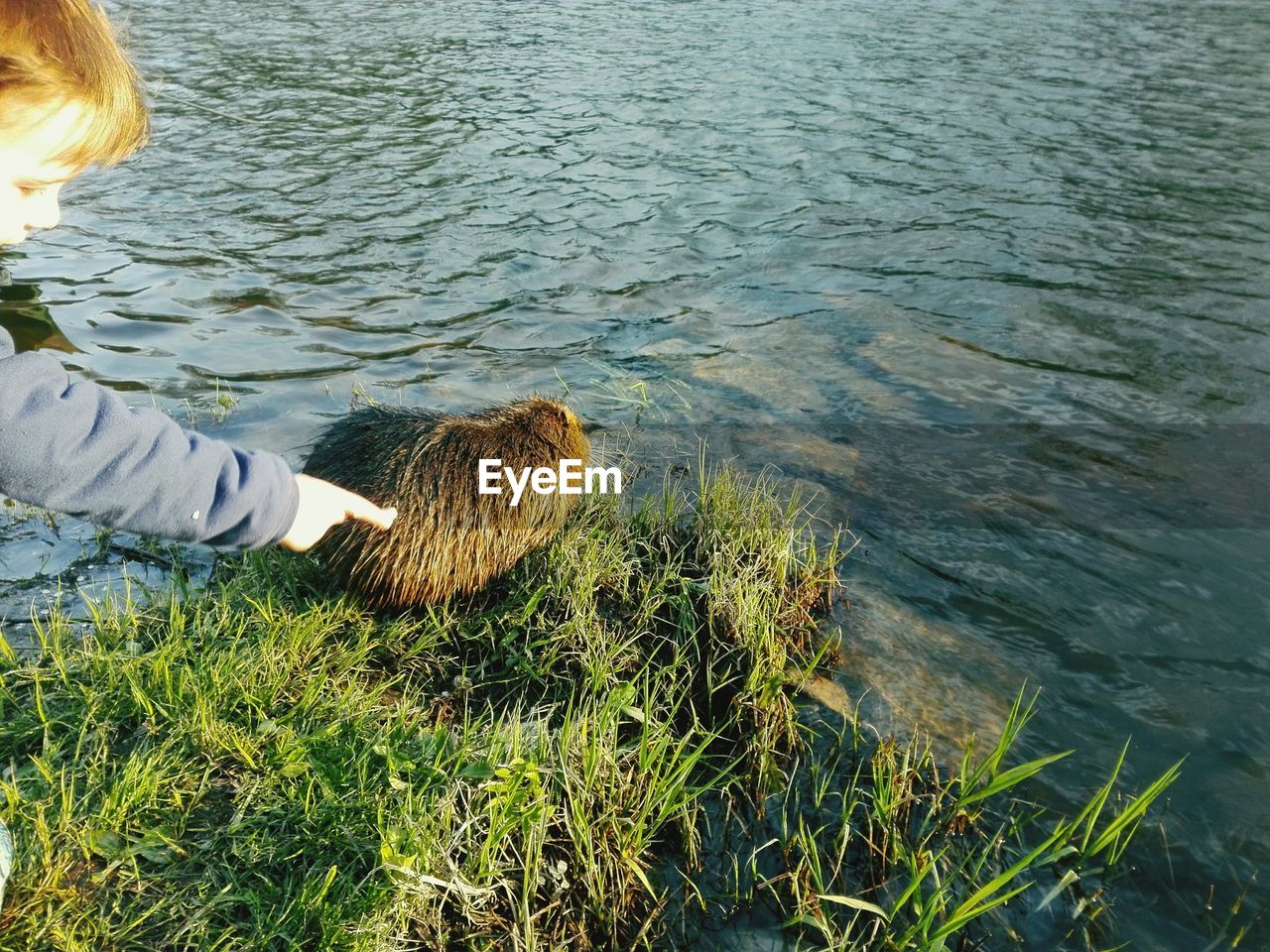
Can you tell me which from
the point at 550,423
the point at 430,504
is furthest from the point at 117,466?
the point at 550,423

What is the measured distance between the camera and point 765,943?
9.46 ft

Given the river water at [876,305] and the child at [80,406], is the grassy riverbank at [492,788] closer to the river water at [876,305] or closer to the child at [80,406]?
the river water at [876,305]

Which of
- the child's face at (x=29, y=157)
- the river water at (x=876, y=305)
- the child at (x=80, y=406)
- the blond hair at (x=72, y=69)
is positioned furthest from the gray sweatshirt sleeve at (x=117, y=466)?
the river water at (x=876, y=305)

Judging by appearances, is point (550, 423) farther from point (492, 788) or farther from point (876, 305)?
point (876, 305)

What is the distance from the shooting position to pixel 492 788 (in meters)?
2.93

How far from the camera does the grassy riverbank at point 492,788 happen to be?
269 cm

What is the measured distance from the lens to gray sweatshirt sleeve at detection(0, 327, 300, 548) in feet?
6.78

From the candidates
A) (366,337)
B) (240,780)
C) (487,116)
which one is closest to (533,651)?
(240,780)

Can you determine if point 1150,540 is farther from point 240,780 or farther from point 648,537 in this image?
point 240,780

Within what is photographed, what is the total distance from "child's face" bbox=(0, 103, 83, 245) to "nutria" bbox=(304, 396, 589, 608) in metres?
1.74

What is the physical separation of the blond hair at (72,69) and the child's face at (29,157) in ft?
0.05

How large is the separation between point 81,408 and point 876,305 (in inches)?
245

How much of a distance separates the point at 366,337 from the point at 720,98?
7051 millimetres
